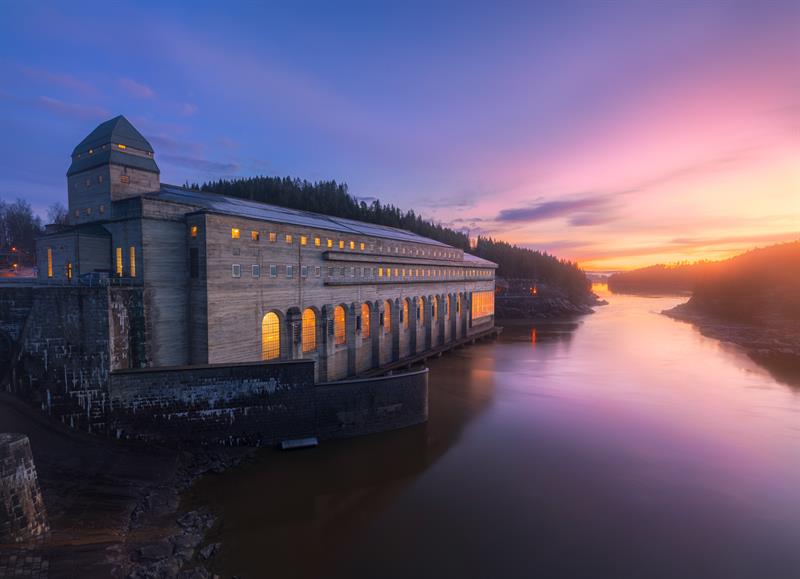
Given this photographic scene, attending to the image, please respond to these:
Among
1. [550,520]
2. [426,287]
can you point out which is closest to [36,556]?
[550,520]

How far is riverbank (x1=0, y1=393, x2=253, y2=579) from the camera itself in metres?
12.1

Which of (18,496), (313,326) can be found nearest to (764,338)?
(313,326)

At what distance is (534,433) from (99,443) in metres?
25.9

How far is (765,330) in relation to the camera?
74.4 meters

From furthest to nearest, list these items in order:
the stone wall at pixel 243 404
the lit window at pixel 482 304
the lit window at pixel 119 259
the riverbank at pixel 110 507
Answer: the lit window at pixel 482 304 < the lit window at pixel 119 259 < the stone wall at pixel 243 404 < the riverbank at pixel 110 507

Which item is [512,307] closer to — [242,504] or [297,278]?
[297,278]

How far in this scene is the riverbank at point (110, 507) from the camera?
39.7 feet

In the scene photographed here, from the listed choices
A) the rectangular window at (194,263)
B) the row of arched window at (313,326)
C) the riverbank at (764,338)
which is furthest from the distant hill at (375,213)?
the rectangular window at (194,263)

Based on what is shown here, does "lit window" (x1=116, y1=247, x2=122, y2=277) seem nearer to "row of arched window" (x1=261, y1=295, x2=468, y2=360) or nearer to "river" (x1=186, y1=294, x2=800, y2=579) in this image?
"row of arched window" (x1=261, y1=295, x2=468, y2=360)

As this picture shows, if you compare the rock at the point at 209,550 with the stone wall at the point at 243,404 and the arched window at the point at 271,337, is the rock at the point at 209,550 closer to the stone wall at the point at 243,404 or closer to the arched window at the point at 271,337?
A: the stone wall at the point at 243,404

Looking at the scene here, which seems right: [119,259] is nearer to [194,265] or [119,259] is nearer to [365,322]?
[194,265]

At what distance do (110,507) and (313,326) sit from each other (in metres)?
17.6

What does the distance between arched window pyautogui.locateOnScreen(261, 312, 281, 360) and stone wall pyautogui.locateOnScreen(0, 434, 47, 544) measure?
45.4ft

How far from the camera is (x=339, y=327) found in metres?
34.6
